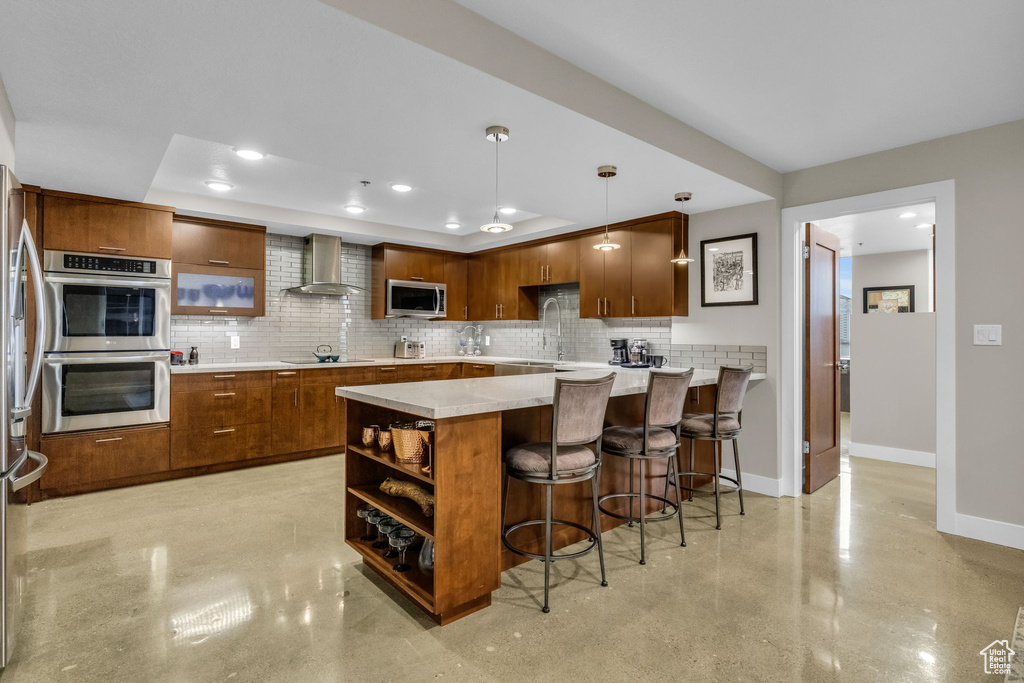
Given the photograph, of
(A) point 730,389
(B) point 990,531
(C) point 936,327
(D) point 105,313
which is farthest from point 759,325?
(D) point 105,313

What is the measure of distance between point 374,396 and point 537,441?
91 centimetres

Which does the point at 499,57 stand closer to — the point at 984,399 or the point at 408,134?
the point at 408,134

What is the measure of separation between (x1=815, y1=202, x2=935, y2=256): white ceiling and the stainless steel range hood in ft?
15.3

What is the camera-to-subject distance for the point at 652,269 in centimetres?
459

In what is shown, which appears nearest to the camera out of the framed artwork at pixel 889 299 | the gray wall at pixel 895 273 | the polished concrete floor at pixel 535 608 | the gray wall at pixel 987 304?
the polished concrete floor at pixel 535 608

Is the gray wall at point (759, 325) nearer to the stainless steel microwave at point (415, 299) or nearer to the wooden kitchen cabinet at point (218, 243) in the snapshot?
the stainless steel microwave at point (415, 299)

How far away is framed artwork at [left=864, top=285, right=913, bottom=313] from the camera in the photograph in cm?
683

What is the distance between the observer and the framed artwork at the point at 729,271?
4.02m

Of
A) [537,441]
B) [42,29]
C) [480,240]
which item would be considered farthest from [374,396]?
[480,240]

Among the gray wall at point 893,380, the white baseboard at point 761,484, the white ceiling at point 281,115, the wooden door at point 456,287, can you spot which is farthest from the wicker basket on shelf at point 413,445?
the gray wall at point 893,380

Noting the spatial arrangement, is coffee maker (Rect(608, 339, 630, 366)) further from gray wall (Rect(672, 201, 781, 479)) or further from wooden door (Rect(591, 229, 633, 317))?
gray wall (Rect(672, 201, 781, 479))

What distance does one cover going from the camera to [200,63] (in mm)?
1971

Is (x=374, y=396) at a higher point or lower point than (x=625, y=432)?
higher

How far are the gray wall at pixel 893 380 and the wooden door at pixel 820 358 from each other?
90 cm
